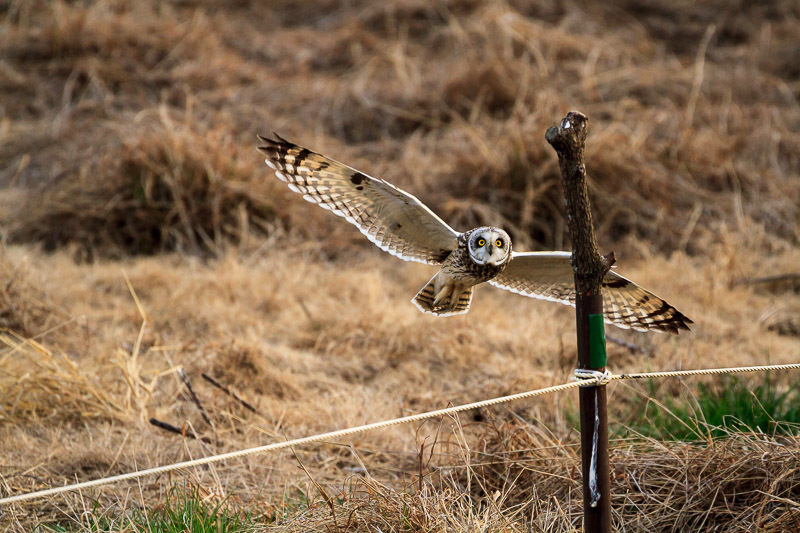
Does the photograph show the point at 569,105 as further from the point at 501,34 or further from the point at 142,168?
the point at 142,168

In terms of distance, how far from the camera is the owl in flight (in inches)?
61.0

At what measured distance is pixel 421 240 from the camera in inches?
63.9

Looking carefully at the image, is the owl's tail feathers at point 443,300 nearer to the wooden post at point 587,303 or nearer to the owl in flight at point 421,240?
the owl in flight at point 421,240

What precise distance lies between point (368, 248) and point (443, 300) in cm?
356

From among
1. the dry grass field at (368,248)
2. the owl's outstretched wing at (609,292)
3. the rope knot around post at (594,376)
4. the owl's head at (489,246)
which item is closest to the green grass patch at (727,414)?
the dry grass field at (368,248)

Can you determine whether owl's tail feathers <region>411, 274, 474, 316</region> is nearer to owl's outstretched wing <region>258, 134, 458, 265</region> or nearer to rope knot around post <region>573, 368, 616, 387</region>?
owl's outstretched wing <region>258, 134, 458, 265</region>

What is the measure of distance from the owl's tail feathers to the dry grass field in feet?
1.61

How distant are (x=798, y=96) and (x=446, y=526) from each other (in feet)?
22.0

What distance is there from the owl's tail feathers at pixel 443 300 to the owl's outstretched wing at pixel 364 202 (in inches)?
2.9

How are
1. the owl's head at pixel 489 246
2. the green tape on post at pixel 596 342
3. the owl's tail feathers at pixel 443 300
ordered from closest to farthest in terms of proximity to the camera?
the owl's head at pixel 489 246
the green tape on post at pixel 596 342
the owl's tail feathers at pixel 443 300

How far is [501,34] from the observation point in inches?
289

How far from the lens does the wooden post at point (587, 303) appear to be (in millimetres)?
1409

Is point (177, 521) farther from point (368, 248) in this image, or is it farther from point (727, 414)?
point (368, 248)

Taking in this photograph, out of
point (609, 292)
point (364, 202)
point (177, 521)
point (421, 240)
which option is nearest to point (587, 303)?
point (609, 292)
